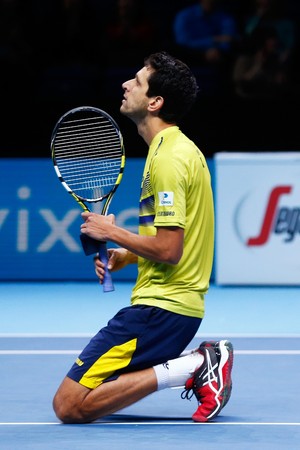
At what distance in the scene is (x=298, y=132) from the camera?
11219 millimetres

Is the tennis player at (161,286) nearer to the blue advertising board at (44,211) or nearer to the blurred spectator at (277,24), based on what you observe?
the blue advertising board at (44,211)

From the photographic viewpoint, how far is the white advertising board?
10.4 m

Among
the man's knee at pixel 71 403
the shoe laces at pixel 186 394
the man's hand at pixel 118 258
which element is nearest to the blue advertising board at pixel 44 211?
the shoe laces at pixel 186 394

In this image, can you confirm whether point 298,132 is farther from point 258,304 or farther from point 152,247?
point 152,247

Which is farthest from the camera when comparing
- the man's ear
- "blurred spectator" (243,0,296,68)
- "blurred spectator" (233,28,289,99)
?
"blurred spectator" (243,0,296,68)

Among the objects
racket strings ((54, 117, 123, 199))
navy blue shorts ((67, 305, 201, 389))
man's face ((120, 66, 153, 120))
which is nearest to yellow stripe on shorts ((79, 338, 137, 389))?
navy blue shorts ((67, 305, 201, 389))

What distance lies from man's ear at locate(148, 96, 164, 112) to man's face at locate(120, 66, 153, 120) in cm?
2

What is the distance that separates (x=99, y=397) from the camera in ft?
18.9

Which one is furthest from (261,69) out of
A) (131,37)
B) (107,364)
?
(107,364)

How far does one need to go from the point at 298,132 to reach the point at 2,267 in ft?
9.16

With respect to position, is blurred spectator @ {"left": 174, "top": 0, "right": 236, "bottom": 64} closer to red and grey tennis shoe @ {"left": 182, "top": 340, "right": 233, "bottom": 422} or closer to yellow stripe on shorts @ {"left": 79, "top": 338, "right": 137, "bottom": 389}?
red and grey tennis shoe @ {"left": 182, "top": 340, "right": 233, "bottom": 422}

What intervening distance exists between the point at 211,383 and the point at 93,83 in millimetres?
6643

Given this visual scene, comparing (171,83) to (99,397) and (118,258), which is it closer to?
(118,258)

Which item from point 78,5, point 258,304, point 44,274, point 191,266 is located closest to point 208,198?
point 191,266
